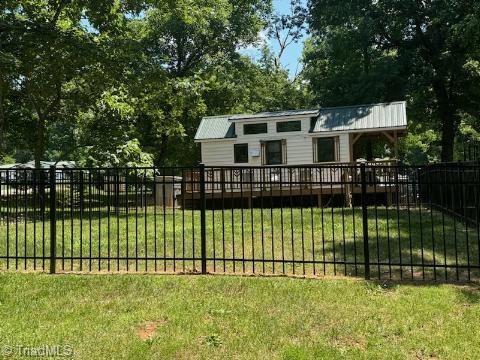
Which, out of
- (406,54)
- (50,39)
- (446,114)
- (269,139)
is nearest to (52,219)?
(50,39)

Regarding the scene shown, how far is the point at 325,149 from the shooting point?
Answer: 878 inches

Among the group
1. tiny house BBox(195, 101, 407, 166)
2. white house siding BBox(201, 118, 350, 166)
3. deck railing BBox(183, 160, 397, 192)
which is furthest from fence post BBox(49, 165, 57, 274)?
white house siding BBox(201, 118, 350, 166)

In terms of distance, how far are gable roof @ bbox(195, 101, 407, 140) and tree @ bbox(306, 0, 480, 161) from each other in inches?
207

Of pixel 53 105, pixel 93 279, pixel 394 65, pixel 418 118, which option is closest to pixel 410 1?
pixel 394 65

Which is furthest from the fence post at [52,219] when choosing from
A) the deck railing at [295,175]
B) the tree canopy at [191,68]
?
the tree canopy at [191,68]

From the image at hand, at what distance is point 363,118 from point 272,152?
4.51 metres

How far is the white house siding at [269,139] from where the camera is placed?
72.8 feet

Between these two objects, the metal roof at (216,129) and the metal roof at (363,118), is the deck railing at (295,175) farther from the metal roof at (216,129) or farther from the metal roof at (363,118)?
the metal roof at (216,129)

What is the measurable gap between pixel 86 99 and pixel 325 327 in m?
19.0

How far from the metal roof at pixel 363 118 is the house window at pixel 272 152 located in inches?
74.1

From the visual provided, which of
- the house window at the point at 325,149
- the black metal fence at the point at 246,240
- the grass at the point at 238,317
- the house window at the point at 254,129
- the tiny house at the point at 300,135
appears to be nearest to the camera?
the grass at the point at 238,317

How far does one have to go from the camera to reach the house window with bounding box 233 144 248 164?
2334 cm

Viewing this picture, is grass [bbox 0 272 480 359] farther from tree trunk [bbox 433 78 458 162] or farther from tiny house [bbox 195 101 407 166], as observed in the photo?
tree trunk [bbox 433 78 458 162]

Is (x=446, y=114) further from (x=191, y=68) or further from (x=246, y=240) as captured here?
(x=246, y=240)
